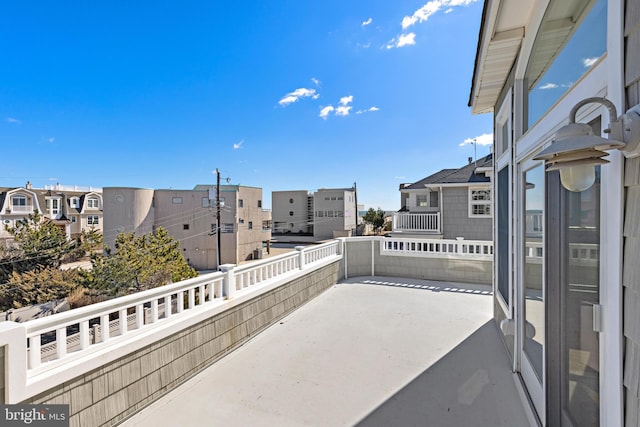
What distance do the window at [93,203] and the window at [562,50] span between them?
3770cm

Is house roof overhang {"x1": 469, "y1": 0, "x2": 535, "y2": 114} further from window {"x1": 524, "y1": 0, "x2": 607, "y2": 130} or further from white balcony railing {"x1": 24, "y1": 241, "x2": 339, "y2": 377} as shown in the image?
white balcony railing {"x1": 24, "y1": 241, "x2": 339, "y2": 377}

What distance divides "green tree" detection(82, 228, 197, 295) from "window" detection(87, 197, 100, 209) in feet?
82.6

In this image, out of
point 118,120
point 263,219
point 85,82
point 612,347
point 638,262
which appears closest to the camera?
point 638,262

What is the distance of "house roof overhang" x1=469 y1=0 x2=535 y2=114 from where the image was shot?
2.22 metres

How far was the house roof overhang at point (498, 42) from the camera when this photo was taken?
2.22 m

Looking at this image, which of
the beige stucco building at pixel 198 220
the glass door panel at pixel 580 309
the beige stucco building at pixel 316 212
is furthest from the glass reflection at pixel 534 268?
the beige stucco building at pixel 316 212

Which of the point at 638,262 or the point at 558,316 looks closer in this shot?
the point at 638,262

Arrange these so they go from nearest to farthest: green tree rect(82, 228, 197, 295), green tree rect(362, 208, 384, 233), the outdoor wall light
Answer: the outdoor wall light < green tree rect(82, 228, 197, 295) < green tree rect(362, 208, 384, 233)

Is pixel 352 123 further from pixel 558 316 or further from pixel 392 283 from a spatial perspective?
pixel 558 316

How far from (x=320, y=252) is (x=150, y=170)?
3313 cm

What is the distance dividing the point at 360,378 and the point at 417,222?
8.78 metres

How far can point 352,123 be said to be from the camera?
13.6m

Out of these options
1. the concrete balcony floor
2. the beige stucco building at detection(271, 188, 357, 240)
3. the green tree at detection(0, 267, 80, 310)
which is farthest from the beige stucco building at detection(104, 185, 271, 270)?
the concrete balcony floor

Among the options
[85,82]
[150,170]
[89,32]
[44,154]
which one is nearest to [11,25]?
[89,32]
